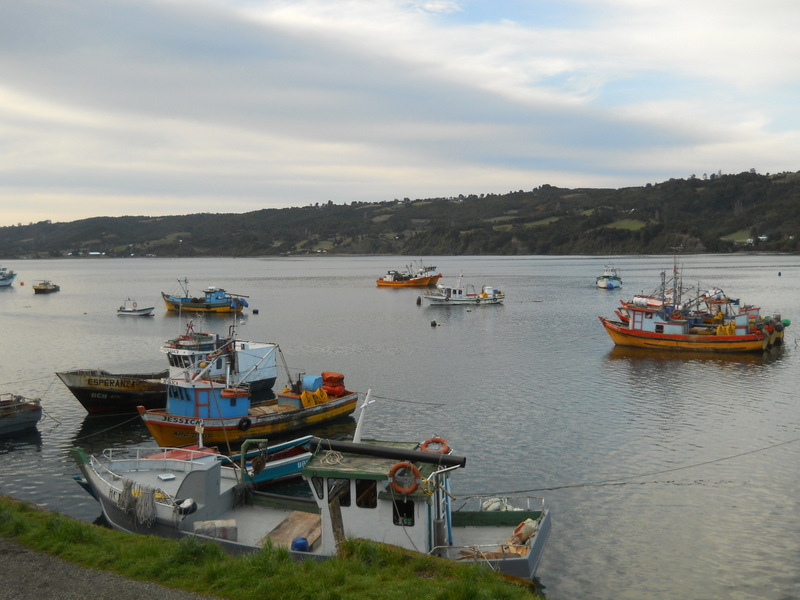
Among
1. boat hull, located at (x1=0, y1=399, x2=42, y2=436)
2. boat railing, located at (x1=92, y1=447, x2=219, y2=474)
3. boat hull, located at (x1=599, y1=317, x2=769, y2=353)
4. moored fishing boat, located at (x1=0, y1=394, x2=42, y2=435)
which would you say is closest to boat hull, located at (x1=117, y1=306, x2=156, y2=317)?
boat hull, located at (x1=599, y1=317, x2=769, y2=353)

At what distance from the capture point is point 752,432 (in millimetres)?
34812

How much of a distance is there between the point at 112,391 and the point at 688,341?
45.9 meters

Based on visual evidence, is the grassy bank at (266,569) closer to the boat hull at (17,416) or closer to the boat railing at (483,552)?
the boat railing at (483,552)

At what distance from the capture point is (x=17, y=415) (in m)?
34.2

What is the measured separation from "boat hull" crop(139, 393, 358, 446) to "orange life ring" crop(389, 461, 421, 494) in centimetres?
1557

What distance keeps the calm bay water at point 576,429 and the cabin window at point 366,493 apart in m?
5.63

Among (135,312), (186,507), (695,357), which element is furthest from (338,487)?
(135,312)

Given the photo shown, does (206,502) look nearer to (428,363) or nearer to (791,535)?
(791,535)

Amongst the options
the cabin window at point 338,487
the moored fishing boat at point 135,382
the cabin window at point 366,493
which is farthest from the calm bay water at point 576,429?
the cabin window at point 338,487

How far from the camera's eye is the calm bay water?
70.8 feet

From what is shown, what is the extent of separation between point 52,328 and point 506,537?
80.5 m

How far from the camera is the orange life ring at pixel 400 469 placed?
57.1 feet

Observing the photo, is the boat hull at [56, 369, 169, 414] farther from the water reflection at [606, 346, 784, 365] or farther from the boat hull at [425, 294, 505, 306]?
the boat hull at [425, 294, 505, 306]

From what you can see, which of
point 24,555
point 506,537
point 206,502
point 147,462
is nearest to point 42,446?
point 147,462
